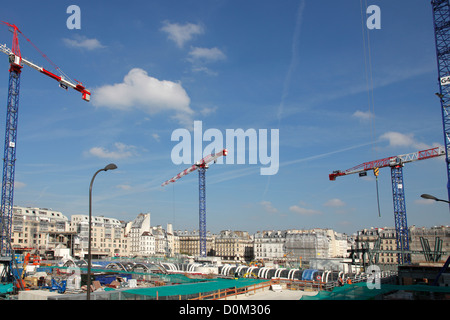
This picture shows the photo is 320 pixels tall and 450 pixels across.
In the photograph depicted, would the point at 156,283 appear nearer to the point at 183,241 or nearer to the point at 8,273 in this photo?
the point at 8,273

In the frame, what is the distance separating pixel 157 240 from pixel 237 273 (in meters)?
113

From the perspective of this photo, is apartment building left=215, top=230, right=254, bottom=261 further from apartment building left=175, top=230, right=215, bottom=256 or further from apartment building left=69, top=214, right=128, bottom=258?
apartment building left=69, top=214, right=128, bottom=258

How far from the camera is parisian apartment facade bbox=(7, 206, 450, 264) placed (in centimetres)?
11706

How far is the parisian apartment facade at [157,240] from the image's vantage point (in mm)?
117062

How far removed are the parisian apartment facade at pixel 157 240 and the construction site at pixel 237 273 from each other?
20.3 feet

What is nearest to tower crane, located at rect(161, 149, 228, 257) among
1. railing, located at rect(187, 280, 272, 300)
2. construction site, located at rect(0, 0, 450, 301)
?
construction site, located at rect(0, 0, 450, 301)

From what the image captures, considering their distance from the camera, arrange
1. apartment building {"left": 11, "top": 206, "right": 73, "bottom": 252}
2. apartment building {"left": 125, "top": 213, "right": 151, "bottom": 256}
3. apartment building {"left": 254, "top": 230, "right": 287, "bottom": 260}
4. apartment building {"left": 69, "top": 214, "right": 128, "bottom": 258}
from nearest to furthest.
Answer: apartment building {"left": 11, "top": 206, "right": 73, "bottom": 252}
apartment building {"left": 69, "top": 214, "right": 128, "bottom": 258}
apartment building {"left": 125, "top": 213, "right": 151, "bottom": 256}
apartment building {"left": 254, "top": 230, "right": 287, "bottom": 260}

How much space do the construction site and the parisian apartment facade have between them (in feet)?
20.3

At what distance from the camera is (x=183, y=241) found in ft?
605

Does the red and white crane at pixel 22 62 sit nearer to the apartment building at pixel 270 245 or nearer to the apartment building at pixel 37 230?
the apartment building at pixel 37 230

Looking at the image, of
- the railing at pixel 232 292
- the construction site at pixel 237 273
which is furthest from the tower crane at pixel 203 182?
the railing at pixel 232 292

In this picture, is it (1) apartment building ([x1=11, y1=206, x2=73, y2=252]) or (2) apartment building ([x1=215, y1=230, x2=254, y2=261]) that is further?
(2) apartment building ([x1=215, y1=230, x2=254, y2=261])
